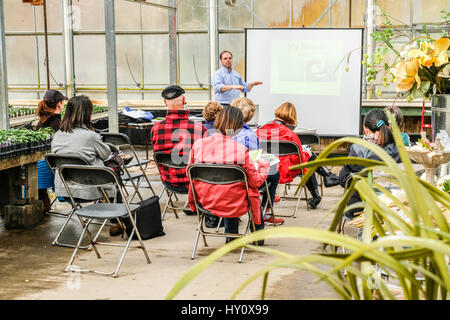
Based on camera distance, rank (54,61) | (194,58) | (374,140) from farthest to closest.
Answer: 1. (54,61)
2. (194,58)
3. (374,140)

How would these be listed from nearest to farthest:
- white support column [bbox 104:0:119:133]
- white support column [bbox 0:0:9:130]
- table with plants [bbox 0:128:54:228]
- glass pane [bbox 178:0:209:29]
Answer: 1. table with plants [bbox 0:128:54:228]
2. white support column [bbox 0:0:9:130]
3. white support column [bbox 104:0:119:133]
4. glass pane [bbox 178:0:209:29]

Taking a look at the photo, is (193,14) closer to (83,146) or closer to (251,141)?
(251,141)

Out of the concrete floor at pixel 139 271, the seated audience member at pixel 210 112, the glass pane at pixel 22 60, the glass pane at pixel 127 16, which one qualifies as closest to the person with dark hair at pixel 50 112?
the concrete floor at pixel 139 271

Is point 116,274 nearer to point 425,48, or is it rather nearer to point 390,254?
point 425,48

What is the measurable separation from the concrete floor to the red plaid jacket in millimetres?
476

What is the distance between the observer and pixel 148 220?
4895mm

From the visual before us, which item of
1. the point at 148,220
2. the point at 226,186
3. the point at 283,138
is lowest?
the point at 148,220

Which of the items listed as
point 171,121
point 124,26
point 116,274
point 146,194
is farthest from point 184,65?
point 116,274

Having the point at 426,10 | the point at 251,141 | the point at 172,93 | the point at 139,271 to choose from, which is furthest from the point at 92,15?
the point at 139,271

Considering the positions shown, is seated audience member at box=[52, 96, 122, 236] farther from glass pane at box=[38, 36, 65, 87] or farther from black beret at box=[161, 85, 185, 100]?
glass pane at box=[38, 36, 65, 87]

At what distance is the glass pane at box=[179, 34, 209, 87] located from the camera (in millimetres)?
13328

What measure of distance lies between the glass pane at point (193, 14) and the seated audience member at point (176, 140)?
826cm

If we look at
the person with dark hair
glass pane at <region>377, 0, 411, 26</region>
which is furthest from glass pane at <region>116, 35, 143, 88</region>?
the person with dark hair
